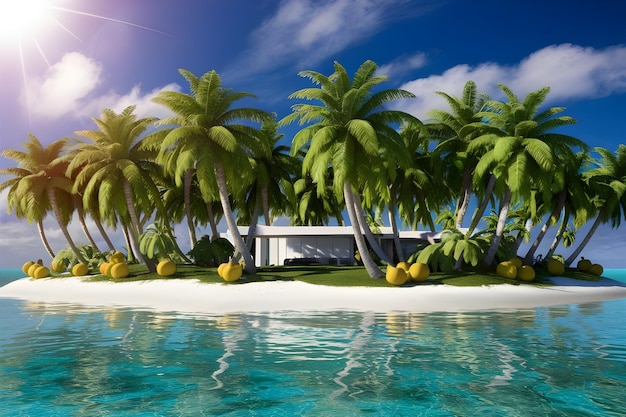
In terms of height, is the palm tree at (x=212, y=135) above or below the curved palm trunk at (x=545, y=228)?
above

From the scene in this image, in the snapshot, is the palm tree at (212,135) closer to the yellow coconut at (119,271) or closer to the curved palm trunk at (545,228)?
the yellow coconut at (119,271)

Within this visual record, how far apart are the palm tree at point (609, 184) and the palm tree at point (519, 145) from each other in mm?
7540

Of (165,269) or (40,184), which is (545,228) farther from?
(40,184)

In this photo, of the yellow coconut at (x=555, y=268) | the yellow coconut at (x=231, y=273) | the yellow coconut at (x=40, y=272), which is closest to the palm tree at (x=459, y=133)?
the yellow coconut at (x=555, y=268)

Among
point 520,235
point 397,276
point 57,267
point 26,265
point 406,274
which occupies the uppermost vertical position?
point 520,235

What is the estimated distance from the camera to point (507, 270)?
31266 mm

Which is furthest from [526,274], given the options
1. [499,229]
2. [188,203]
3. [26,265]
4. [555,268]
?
[26,265]

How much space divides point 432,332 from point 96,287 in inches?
928

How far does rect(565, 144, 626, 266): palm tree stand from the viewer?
3794 cm

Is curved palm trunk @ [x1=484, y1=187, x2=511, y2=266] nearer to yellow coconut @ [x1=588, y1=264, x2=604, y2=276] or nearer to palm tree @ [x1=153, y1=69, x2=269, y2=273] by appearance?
yellow coconut @ [x1=588, y1=264, x2=604, y2=276]

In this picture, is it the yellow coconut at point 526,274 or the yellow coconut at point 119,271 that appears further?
the yellow coconut at point 119,271

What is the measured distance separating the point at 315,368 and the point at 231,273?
778 inches

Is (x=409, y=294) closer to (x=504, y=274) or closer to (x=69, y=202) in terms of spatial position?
(x=504, y=274)

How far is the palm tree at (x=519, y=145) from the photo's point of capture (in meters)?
29.8
